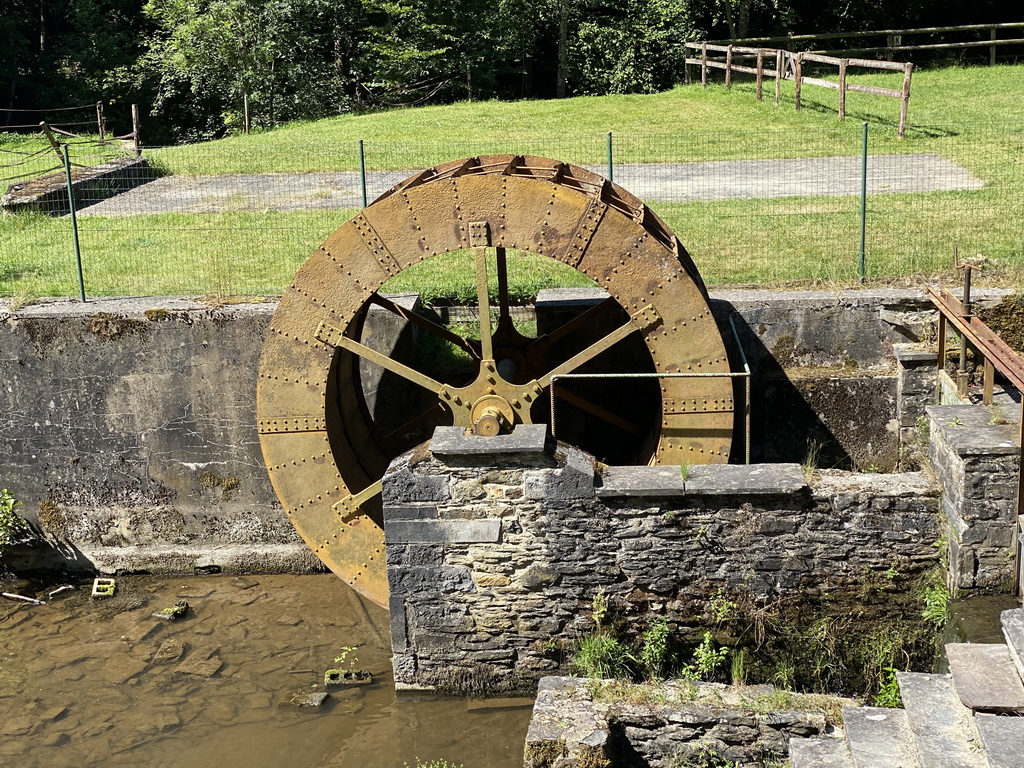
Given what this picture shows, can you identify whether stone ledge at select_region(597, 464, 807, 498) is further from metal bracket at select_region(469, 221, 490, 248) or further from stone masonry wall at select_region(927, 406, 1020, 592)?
metal bracket at select_region(469, 221, 490, 248)

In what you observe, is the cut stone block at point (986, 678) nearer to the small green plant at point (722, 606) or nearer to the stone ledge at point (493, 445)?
the small green plant at point (722, 606)

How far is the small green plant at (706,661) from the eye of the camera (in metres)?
7.21

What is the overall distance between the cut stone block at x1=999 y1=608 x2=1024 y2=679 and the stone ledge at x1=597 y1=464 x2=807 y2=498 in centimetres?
143

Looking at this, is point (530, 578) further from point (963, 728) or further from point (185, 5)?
point (185, 5)

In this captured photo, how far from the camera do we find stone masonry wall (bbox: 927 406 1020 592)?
6645 millimetres

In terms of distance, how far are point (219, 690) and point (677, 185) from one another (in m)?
7.58

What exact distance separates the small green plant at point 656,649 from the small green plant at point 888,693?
49.3 inches

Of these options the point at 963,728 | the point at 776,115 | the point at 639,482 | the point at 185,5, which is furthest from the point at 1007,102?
the point at 185,5

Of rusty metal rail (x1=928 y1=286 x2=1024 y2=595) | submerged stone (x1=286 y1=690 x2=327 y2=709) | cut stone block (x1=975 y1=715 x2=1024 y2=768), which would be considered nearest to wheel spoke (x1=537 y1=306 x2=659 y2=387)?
rusty metal rail (x1=928 y1=286 x2=1024 y2=595)

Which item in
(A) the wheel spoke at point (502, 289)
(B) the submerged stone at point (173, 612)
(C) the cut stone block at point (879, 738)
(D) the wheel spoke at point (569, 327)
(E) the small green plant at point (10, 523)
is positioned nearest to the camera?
(C) the cut stone block at point (879, 738)

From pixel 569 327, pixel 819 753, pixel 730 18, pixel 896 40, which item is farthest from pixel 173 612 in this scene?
pixel 730 18

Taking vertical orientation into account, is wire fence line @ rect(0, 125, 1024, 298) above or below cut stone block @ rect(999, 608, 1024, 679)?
above

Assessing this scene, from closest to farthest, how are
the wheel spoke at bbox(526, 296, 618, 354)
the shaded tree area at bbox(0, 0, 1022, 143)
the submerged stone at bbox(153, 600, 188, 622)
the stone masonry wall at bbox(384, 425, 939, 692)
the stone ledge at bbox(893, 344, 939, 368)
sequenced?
the stone masonry wall at bbox(384, 425, 939, 692) → the stone ledge at bbox(893, 344, 939, 368) → the submerged stone at bbox(153, 600, 188, 622) → the wheel spoke at bbox(526, 296, 618, 354) → the shaded tree area at bbox(0, 0, 1022, 143)

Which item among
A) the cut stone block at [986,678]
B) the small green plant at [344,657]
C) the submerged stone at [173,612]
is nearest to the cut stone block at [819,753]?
the cut stone block at [986,678]
